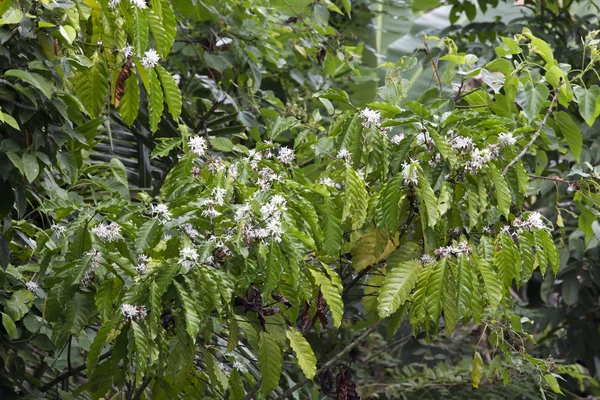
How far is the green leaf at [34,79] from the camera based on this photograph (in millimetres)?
1720

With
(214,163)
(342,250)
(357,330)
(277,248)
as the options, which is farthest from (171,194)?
(357,330)

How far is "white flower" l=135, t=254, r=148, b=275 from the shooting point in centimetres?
166

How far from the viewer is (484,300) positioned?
6.25 feet

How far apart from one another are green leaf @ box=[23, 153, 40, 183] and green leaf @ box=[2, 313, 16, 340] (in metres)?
0.35

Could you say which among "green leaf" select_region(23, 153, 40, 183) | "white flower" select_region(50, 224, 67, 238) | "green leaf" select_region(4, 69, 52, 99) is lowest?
"white flower" select_region(50, 224, 67, 238)

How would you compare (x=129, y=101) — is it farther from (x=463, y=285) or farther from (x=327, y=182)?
(x=463, y=285)

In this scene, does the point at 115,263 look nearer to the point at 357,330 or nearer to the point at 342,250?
the point at 342,250

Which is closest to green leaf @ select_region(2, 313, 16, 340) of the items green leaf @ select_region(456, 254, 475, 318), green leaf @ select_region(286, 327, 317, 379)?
green leaf @ select_region(286, 327, 317, 379)

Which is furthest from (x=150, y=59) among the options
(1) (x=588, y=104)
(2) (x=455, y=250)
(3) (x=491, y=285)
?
(1) (x=588, y=104)

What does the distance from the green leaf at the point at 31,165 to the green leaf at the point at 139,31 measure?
361mm

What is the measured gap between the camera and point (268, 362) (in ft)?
5.86

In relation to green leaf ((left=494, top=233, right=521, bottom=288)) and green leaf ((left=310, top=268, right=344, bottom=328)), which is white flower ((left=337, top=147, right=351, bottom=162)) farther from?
green leaf ((left=494, top=233, right=521, bottom=288))

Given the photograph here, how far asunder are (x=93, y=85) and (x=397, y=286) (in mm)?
857

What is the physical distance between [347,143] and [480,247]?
0.39 m
